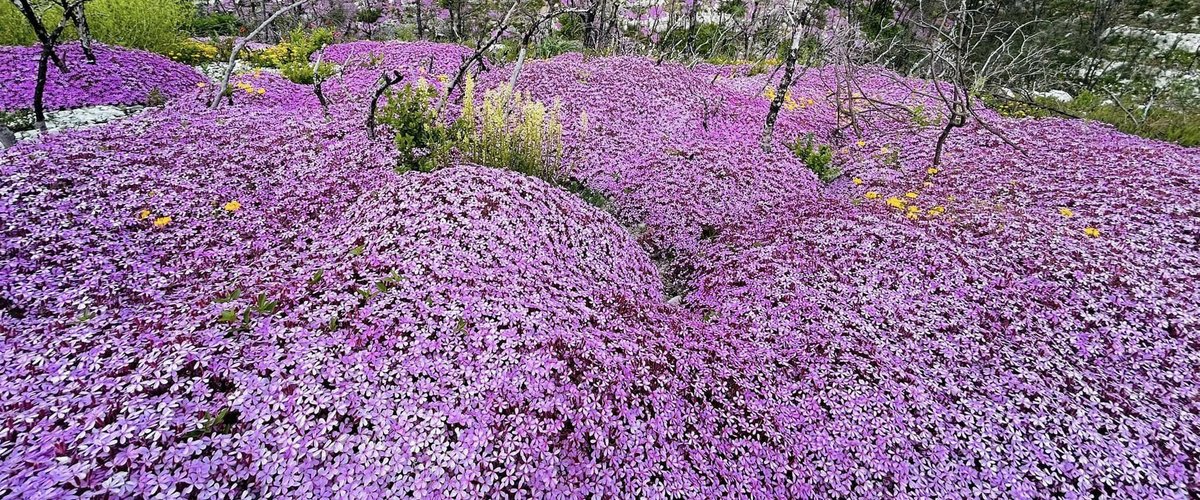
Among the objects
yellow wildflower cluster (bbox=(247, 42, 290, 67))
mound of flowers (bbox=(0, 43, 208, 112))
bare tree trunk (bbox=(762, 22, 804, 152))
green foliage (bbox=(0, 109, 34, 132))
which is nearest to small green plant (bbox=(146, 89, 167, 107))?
mound of flowers (bbox=(0, 43, 208, 112))

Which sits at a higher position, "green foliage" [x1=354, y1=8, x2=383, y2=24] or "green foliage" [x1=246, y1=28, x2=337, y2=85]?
"green foliage" [x1=354, y1=8, x2=383, y2=24]

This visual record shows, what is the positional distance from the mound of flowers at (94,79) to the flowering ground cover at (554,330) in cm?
224

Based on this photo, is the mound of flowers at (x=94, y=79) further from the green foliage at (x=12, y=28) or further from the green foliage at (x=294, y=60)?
the green foliage at (x=294, y=60)

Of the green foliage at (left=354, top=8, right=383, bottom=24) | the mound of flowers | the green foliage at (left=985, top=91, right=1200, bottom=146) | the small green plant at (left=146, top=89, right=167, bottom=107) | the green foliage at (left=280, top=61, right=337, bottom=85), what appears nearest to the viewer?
the mound of flowers

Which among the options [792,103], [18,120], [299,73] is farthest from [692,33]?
[18,120]

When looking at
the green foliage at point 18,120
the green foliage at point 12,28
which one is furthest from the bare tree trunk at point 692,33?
→ the green foliage at point 12,28

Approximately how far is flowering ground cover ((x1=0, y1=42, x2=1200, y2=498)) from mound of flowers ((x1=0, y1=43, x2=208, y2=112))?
2236mm

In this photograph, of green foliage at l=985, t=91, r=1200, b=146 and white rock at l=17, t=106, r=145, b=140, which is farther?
green foliage at l=985, t=91, r=1200, b=146

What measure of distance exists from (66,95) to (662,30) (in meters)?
20.9

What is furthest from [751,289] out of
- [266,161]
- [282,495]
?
[266,161]

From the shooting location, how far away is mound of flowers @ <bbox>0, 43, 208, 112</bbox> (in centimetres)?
820

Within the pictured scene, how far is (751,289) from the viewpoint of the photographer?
17.6 feet

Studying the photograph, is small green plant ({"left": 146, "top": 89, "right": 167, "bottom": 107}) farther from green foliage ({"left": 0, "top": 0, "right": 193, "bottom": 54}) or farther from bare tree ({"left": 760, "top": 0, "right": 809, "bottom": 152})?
bare tree ({"left": 760, "top": 0, "right": 809, "bottom": 152})

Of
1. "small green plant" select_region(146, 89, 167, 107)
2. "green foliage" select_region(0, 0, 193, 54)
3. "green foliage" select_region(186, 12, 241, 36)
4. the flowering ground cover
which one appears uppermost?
"green foliage" select_region(186, 12, 241, 36)
